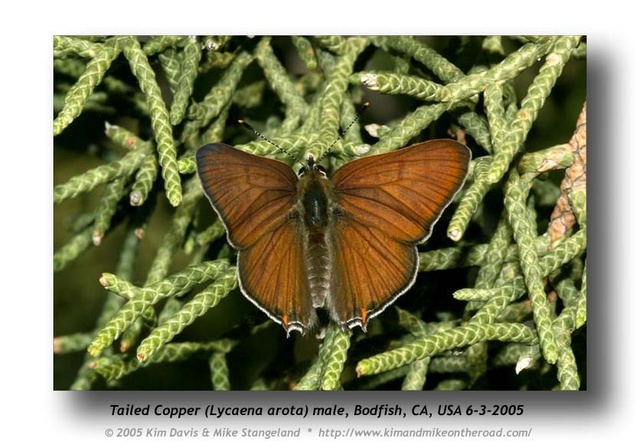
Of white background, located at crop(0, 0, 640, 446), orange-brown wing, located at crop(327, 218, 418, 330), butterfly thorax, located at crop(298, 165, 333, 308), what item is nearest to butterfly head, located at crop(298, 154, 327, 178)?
butterfly thorax, located at crop(298, 165, 333, 308)

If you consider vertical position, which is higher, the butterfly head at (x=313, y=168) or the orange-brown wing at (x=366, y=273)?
the butterfly head at (x=313, y=168)

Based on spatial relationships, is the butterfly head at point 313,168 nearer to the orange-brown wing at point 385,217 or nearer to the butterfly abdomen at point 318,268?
the orange-brown wing at point 385,217

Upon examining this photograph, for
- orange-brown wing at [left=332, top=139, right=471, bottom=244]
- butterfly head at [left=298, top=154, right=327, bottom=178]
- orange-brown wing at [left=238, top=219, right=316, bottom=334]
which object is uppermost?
butterfly head at [left=298, top=154, right=327, bottom=178]

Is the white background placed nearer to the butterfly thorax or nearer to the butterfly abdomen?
the butterfly thorax
